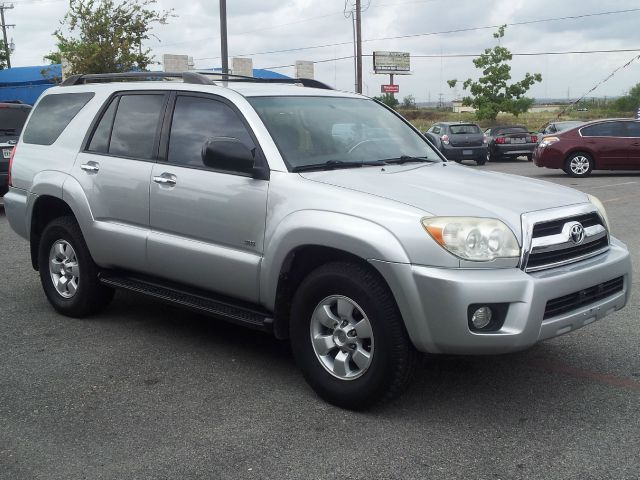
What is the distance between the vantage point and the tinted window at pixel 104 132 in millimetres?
5840

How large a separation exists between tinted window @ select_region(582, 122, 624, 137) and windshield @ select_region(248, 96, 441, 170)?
15341 millimetres

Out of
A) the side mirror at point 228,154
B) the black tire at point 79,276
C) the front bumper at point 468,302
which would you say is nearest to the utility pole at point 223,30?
the black tire at point 79,276

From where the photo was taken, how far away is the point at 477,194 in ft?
14.3

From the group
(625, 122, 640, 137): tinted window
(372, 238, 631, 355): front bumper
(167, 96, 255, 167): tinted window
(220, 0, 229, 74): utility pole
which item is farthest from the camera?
(220, 0, 229, 74): utility pole

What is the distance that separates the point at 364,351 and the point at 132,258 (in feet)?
6.85

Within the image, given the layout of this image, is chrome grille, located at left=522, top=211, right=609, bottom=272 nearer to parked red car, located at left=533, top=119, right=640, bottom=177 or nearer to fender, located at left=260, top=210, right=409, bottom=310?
fender, located at left=260, top=210, right=409, bottom=310

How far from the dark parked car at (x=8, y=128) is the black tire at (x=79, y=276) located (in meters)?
6.90

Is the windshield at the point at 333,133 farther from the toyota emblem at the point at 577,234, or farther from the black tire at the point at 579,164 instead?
the black tire at the point at 579,164

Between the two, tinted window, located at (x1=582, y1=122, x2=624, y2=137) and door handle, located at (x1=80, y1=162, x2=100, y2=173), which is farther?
tinted window, located at (x1=582, y1=122, x2=624, y2=137)

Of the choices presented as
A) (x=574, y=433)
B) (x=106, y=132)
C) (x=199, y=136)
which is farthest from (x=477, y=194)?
(x=106, y=132)

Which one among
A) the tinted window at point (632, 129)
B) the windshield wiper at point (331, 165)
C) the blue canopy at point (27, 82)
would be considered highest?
the blue canopy at point (27, 82)

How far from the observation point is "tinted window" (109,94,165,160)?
18.0ft

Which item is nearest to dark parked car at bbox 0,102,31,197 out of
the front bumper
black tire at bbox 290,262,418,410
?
black tire at bbox 290,262,418,410

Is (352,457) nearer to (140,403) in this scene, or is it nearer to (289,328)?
(289,328)
